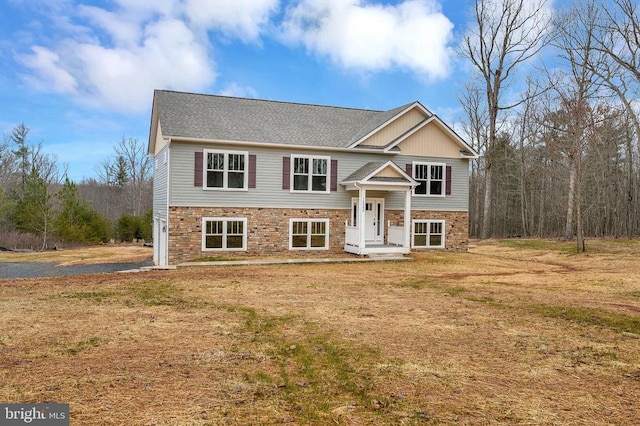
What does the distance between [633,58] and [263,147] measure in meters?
21.4

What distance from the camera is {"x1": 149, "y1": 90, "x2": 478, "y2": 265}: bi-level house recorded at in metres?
16.8

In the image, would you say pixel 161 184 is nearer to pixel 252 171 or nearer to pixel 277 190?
pixel 252 171

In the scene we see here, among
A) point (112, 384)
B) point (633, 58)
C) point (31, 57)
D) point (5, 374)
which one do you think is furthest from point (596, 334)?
point (31, 57)

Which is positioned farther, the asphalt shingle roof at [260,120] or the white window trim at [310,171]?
the white window trim at [310,171]

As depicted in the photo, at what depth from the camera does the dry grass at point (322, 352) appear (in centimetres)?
429

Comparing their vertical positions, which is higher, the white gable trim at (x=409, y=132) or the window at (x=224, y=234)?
the white gable trim at (x=409, y=132)

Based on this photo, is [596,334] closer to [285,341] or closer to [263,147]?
[285,341]

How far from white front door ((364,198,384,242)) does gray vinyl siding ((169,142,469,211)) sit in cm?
44

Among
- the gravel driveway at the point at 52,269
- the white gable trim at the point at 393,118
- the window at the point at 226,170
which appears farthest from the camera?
the white gable trim at the point at 393,118

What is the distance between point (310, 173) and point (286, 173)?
1.10 m

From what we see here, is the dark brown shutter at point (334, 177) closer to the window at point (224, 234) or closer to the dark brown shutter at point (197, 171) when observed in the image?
the window at point (224, 234)

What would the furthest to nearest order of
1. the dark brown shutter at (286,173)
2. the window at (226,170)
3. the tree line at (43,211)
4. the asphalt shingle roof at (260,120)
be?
the tree line at (43,211) < the dark brown shutter at (286,173) < the asphalt shingle roof at (260,120) < the window at (226,170)

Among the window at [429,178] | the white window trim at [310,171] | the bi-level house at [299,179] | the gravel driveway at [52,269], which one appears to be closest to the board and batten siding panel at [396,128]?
the bi-level house at [299,179]
